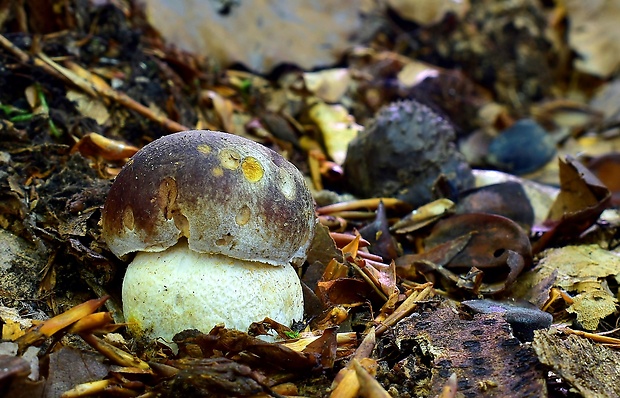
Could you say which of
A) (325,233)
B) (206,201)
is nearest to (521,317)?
(325,233)

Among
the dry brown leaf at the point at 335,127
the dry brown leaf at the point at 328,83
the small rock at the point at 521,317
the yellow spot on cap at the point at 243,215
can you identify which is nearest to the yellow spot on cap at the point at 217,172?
the yellow spot on cap at the point at 243,215

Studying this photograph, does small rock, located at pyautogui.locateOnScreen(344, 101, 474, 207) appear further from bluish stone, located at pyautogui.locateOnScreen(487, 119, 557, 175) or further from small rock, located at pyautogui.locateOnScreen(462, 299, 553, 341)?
bluish stone, located at pyautogui.locateOnScreen(487, 119, 557, 175)

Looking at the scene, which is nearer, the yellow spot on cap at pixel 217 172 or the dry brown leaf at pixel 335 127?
the yellow spot on cap at pixel 217 172

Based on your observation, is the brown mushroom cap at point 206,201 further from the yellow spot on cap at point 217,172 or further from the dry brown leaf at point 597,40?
the dry brown leaf at point 597,40

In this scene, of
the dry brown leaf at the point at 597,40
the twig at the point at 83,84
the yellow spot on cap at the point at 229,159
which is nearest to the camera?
the yellow spot on cap at the point at 229,159

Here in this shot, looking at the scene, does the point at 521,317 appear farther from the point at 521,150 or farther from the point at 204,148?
the point at 521,150

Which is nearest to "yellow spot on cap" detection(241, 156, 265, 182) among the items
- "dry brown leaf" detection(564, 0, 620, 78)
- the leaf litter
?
the leaf litter

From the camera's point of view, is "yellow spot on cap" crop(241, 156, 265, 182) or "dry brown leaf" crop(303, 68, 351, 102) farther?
"dry brown leaf" crop(303, 68, 351, 102)
